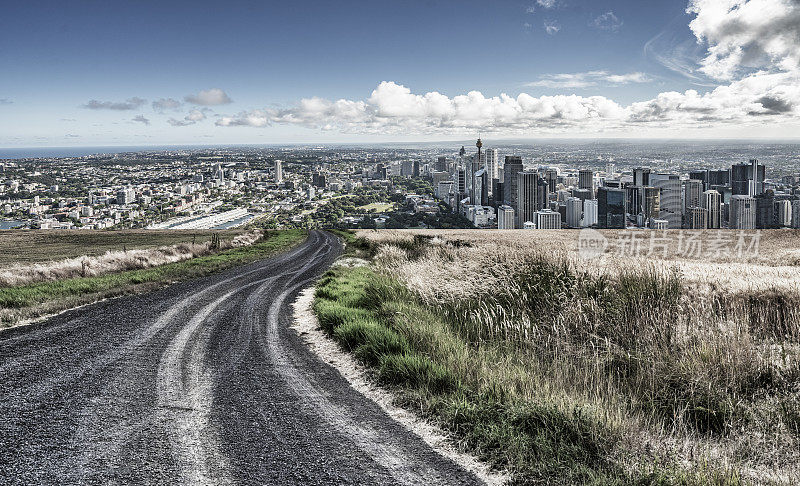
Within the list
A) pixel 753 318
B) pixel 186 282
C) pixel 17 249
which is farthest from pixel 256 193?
pixel 753 318

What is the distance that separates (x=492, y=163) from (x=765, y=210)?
186ft

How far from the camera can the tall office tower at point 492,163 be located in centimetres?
7389

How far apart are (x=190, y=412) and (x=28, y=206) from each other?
70955 mm

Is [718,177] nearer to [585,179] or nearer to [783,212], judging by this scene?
[783,212]

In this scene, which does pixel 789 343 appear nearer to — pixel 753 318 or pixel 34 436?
pixel 753 318

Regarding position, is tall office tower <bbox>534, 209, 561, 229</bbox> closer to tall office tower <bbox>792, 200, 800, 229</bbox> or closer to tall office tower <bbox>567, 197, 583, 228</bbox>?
tall office tower <bbox>567, 197, 583, 228</bbox>

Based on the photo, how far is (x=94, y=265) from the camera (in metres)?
21.6

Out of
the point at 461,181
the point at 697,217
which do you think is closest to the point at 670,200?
the point at 697,217

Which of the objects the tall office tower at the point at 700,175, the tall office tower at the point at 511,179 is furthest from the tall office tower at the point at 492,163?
the tall office tower at the point at 700,175

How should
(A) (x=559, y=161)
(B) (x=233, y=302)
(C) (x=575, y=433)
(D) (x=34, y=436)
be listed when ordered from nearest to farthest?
(C) (x=575, y=433), (D) (x=34, y=436), (B) (x=233, y=302), (A) (x=559, y=161)

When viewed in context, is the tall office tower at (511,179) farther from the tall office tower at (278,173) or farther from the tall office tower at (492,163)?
the tall office tower at (278,173)

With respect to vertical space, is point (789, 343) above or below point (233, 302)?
above

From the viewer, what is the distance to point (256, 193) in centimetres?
8050

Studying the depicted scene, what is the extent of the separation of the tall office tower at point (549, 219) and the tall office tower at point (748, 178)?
15070 mm
